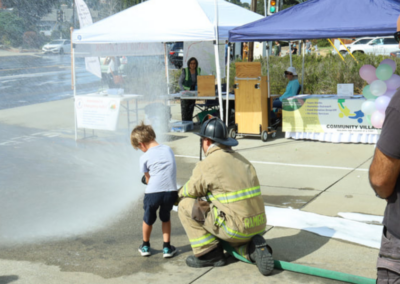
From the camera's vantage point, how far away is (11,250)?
4684 millimetres

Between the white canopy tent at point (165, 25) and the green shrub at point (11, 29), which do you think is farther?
the white canopy tent at point (165, 25)

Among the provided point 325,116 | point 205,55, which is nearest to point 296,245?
point 325,116

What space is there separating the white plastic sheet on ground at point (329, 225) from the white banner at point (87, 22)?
6.11 metres

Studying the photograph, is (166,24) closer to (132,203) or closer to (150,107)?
(150,107)

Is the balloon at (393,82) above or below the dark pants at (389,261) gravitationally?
above

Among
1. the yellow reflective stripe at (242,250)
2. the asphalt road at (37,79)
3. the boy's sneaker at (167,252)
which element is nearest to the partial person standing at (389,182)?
the yellow reflective stripe at (242,250)

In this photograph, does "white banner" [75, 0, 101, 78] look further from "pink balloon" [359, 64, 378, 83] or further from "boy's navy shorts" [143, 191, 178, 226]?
"boy's navy shorts" [143, 191, 178, 226]

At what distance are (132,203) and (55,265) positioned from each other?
6.41 feet

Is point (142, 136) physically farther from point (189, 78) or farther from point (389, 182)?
point (189, 78)

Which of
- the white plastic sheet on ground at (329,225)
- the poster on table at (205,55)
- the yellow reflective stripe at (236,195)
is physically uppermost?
the poster on table at (205,55)

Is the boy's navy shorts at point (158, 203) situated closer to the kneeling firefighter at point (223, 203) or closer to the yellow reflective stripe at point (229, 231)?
the kneeling firefighter at point (223, 203)

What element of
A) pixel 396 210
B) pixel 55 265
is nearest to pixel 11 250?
pixel 55 265

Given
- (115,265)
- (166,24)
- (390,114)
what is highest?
(166,24)

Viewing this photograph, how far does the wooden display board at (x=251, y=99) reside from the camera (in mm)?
9930
